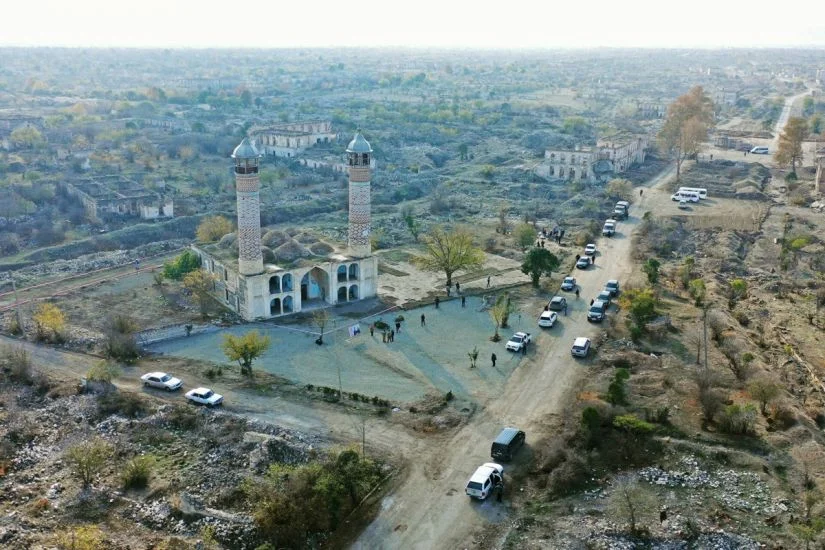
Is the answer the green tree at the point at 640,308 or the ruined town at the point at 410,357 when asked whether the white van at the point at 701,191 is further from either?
the green tree at the point at 640,308

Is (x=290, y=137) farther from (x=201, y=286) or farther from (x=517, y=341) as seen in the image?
(x=517, y=341)

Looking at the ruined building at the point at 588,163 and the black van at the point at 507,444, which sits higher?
the ruined building at the point at 588,163

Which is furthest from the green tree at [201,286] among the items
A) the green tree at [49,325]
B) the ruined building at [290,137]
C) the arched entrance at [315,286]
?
the ruined building at [290,137]

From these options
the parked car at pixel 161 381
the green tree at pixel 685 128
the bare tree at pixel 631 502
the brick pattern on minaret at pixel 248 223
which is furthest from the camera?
the green tree at pixel 685 128

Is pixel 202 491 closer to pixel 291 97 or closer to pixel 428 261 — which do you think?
pixel 428 261

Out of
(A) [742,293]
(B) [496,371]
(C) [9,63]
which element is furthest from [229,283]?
(C) [9,63]

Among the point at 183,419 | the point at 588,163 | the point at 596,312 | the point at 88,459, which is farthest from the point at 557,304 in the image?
the point at 588,163
